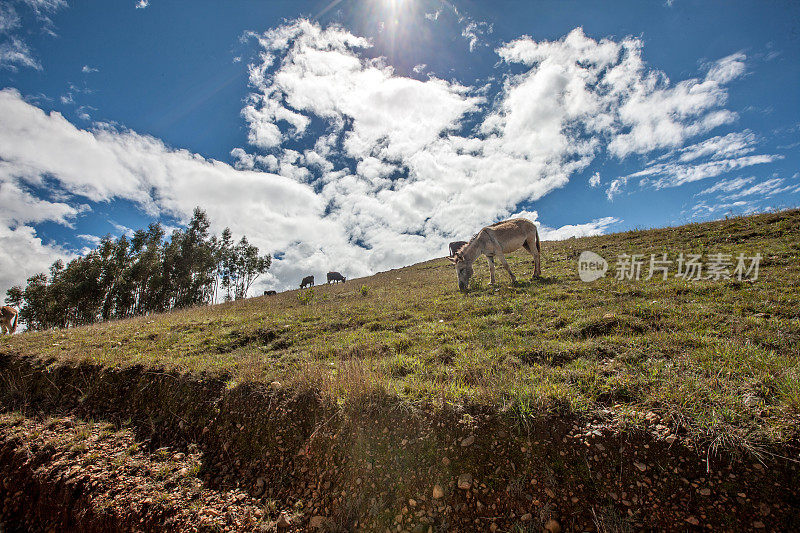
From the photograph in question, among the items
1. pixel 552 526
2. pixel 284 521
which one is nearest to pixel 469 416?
pixel 552 526

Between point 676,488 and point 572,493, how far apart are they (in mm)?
942

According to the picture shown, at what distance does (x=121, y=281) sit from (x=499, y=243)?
5730 cm

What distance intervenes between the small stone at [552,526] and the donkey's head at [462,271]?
12.0m

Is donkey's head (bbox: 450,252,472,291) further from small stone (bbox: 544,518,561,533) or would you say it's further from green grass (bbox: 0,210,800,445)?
small stone (bbox: 544,518,561,533)

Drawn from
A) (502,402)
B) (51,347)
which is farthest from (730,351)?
(51,347)

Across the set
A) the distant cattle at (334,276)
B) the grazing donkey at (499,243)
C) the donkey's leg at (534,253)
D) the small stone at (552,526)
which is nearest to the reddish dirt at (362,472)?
the small stone at (552,526)

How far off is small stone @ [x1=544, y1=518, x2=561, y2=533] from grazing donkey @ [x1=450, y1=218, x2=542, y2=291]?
1251 cm

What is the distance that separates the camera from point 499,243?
52.0ft

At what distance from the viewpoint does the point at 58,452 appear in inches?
232

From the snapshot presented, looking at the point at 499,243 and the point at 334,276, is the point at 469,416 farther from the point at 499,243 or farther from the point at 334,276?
the point at 334,276

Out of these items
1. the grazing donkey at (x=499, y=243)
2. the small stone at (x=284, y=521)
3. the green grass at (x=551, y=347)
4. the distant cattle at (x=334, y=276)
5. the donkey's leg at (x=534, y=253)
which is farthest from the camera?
the distant cattle at (x=334, y=276)

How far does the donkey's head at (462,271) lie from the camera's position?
1525 centimetres

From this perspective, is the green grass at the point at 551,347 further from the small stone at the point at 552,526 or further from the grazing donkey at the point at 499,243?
the grazing donkey at the point at 499,243

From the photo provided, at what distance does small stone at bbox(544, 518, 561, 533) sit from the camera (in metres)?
2.96
